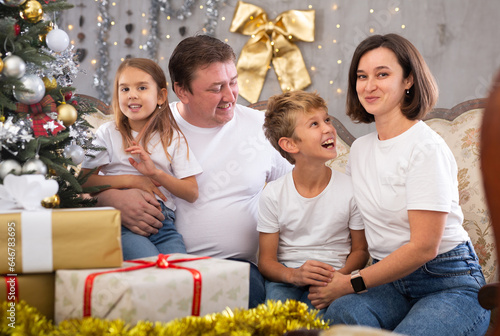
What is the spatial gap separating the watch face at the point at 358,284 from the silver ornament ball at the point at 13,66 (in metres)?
1.25

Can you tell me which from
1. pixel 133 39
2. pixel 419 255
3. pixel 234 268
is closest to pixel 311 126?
pixel 419 255

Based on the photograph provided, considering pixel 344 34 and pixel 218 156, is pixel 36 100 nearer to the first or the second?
pixel 218 156

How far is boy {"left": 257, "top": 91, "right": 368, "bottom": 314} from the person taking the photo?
198cm

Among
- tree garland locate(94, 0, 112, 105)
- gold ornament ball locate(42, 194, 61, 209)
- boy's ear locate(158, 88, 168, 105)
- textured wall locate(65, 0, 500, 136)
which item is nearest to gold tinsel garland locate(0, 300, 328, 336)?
gold ornament ball locate(42, 194, 61, 209)

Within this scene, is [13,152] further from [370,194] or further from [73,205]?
[370,194]

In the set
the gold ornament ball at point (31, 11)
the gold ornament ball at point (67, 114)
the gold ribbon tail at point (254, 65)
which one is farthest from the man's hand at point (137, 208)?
the gold ribbon tail at point (254, 65)

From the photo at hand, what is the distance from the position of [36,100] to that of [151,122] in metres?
0.60

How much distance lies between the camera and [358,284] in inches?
68.7

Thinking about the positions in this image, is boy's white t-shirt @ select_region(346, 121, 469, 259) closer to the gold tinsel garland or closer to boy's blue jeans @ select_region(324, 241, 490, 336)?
boy's blue jeans @ select_region(324, 241, 490, 336)

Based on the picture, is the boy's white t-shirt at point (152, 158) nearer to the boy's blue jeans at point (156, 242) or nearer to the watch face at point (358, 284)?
the boy's blue jeans at point (156, 242)

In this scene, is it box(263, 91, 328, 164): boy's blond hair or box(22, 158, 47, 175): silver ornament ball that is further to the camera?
box(263, 91, 328, 164): boy's blond hair

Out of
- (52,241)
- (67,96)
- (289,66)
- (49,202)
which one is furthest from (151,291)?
(289,66)

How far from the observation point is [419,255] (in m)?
1.65

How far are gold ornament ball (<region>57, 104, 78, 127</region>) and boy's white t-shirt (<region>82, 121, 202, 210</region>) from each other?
0.39 metres
